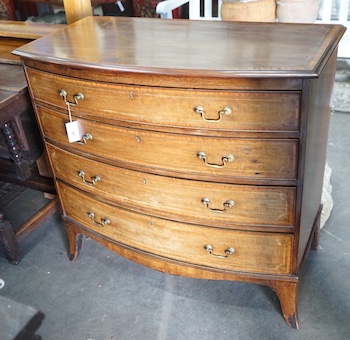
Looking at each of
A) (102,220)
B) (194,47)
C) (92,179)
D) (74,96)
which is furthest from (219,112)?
(102,220)

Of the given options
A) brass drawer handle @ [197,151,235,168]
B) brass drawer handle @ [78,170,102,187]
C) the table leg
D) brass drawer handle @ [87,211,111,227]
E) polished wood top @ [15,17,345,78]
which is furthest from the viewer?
the table leg

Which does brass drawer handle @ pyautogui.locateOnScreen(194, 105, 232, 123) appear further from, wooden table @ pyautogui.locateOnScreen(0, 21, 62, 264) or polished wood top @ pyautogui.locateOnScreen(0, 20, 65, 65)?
polished wood top @ pyautogui.locateOnScreen(0, 20, 65, 65)

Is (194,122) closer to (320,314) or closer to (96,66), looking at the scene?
(96,66)

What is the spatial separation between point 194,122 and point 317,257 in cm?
107

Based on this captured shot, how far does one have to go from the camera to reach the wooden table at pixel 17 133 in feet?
6.45

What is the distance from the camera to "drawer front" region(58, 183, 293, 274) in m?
1.64

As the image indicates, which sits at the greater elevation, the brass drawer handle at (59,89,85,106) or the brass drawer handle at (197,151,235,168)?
the brass drawer handle at (59,89,85,106)

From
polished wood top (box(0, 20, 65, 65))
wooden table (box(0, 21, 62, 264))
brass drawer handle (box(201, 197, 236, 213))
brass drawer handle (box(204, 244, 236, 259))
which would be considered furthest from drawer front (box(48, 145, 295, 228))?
polished wood top (box(0, 20, 65, 65))

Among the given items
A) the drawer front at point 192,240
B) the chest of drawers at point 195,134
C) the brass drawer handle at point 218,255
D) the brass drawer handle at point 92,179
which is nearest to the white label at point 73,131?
the chest of drawers at point 195,134

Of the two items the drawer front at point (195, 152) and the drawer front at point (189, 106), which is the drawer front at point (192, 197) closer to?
the drawer front at point (195, 152)

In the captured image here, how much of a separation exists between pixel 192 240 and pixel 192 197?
198 millimetres

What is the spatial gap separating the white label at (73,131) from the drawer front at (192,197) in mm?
115

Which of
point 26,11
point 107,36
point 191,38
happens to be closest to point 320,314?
point 191,38

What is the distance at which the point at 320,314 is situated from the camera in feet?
6.16
